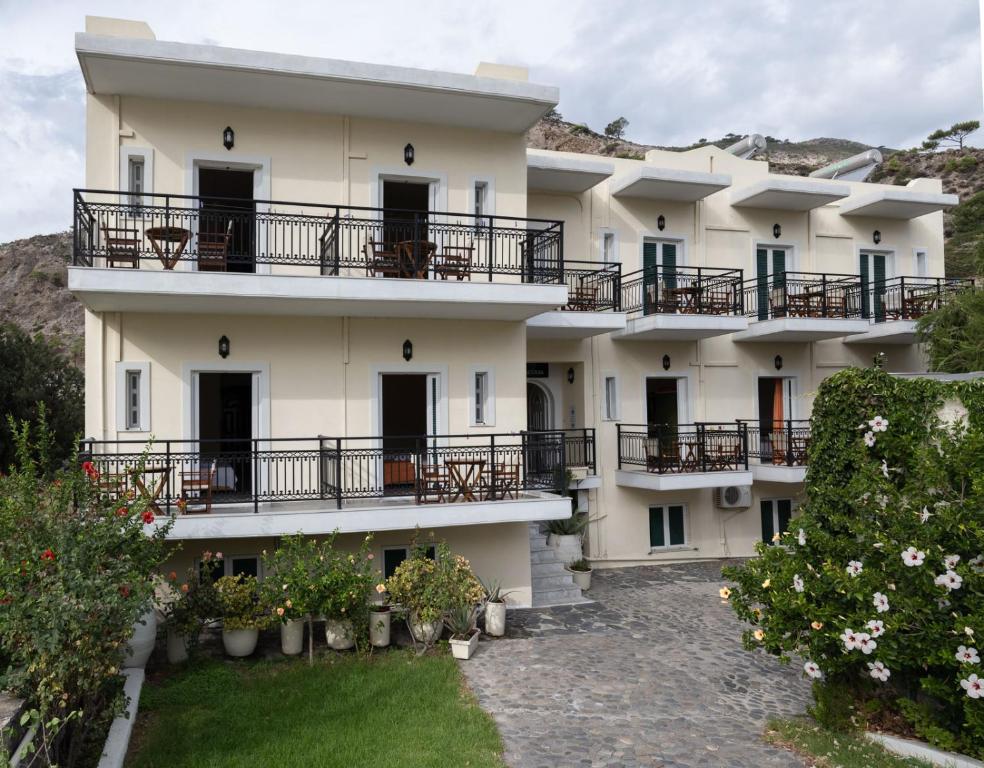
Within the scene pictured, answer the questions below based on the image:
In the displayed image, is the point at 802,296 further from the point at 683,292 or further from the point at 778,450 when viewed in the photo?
the point at 778,450

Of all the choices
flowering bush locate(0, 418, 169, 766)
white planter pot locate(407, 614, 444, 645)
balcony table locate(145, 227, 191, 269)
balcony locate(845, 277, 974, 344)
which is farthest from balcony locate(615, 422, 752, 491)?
flowering bush locate(0, 418, 169, 766)

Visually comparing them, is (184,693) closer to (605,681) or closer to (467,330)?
(605,681)

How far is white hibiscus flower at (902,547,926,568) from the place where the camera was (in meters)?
6.43

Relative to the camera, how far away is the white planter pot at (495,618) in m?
10.5

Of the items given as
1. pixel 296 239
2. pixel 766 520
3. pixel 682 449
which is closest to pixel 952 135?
pixel 766 520

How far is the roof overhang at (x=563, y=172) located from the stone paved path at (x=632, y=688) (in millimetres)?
8933

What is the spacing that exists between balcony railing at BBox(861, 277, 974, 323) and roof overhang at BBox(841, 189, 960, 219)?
186cm

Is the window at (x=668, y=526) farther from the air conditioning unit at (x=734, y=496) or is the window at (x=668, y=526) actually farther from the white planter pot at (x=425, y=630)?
the white planter pot at (x=425, y=630)

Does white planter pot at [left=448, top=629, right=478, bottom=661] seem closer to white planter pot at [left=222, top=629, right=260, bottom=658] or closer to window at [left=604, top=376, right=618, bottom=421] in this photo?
white planter pot at [left=222, top=629, right=260, bottom=658]

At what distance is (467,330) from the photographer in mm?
12516

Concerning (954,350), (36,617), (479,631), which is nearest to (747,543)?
(954,350)

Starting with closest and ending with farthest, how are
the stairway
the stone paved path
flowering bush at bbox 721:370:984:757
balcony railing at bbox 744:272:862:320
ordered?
flowering bush at bbox 721:370:984:757
the stone paved path
the stairway
balcony railing at bbox 744:272:862:320

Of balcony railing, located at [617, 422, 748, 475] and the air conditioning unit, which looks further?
the air conditioning unit

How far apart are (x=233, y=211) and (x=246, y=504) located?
15.2 ft
